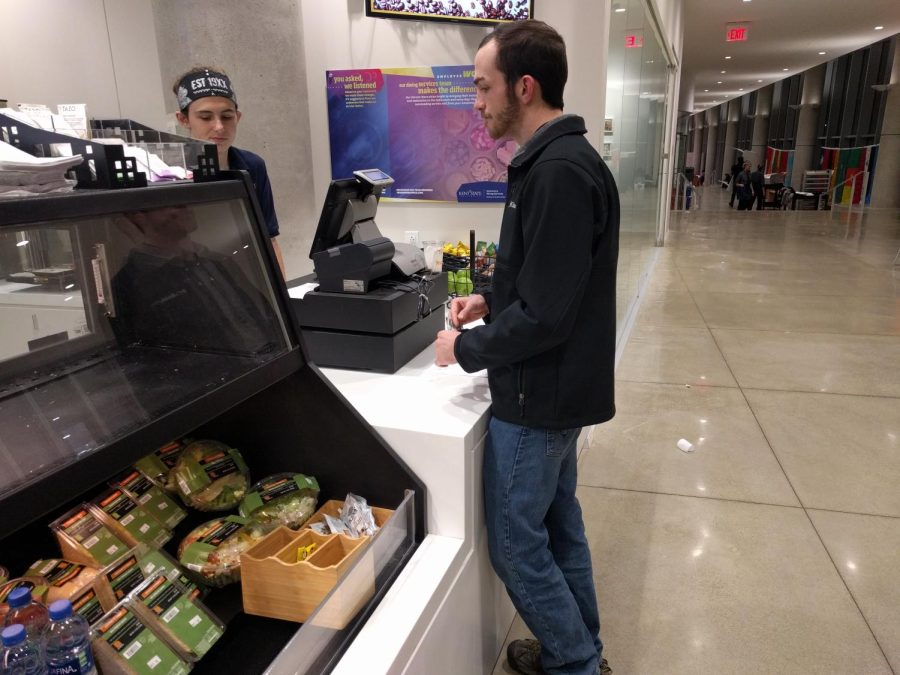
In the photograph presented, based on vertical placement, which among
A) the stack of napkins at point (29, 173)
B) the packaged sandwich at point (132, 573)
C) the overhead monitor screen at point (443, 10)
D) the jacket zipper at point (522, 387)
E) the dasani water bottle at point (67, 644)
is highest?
the overhead monitor screen at point (443, 10)

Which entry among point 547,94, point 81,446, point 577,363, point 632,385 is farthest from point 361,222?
point 632,385

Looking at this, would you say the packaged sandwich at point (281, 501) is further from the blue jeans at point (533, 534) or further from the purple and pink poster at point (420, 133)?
the purple and pink poster at point (420, 133)

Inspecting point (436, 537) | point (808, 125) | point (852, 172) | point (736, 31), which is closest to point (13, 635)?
point (436, 537)

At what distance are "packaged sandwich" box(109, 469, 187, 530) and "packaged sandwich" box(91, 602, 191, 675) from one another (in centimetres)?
30

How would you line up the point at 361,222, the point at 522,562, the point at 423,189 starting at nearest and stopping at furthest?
the point at 522,562
the point at 361,222
the point at 423,189

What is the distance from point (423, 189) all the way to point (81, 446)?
9.10ft

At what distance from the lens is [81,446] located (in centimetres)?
87

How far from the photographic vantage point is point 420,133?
3.40 metres

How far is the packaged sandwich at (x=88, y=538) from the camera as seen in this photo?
3.68 feet

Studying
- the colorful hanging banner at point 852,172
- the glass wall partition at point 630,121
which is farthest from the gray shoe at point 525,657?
the colorful hanging banner at point 852,172

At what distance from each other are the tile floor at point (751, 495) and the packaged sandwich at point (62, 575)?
4.51 ft

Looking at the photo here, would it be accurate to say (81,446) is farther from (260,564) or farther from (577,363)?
(577,363)

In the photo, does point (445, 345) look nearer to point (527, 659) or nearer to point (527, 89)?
point (527, 89)

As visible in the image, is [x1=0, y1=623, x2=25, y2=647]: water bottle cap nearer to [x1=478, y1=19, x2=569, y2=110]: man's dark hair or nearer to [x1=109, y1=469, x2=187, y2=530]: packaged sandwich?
[x1=109, y1=469, x2=187, y2=530]: packaged sandwich
